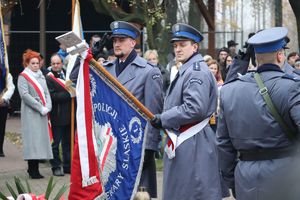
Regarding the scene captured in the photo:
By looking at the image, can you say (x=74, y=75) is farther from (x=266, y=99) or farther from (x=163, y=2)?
(x=163, y=2)

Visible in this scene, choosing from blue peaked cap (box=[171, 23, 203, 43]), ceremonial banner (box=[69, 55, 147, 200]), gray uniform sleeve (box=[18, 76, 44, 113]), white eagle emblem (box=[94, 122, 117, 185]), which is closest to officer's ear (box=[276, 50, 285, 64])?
blue peaked cap (box=[171, 23, 203, 43])

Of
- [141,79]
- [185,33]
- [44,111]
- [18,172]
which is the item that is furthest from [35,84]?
[185,33]

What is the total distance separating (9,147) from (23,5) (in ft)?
28.1

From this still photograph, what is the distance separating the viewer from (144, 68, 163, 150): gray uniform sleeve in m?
7.31

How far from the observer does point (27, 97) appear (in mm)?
11734

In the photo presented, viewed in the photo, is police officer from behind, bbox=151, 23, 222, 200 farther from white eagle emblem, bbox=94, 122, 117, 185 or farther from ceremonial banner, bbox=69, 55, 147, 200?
white eagle emblem, bbox=94, 122, 117, 185

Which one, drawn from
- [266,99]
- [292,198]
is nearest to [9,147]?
[266,99]

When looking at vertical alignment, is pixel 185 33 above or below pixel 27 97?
above

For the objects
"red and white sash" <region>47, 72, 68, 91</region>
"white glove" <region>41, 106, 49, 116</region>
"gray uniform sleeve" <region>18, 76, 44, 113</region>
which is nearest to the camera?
"gray uniform sleeve" <region>18, 76, 44, 113</region>

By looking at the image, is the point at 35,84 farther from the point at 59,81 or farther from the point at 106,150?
the point at 106,150

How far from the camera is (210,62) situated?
1205 centimetres

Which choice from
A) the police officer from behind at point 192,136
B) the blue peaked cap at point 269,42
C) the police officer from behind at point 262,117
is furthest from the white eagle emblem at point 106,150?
the blue peaked cap at point 269,42

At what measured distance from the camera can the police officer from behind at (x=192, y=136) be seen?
656 centimetres

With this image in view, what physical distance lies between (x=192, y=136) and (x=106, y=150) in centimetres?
96
